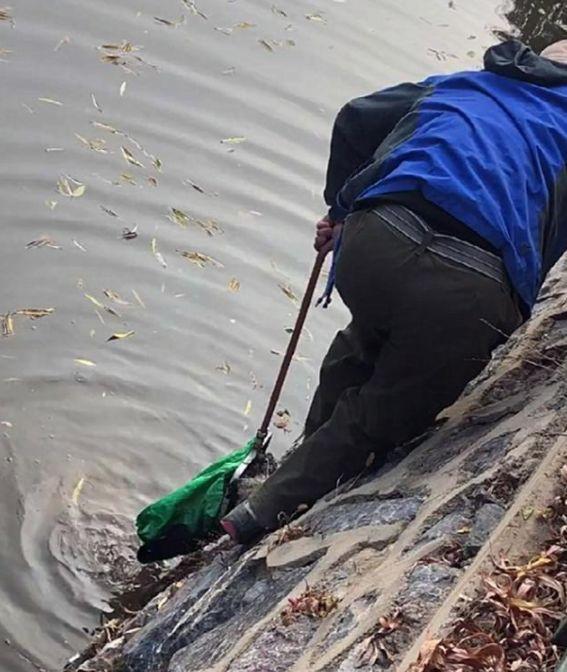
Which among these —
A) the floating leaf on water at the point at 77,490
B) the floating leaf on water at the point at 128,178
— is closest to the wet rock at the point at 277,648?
the floating leaf on water at the point at 77,490

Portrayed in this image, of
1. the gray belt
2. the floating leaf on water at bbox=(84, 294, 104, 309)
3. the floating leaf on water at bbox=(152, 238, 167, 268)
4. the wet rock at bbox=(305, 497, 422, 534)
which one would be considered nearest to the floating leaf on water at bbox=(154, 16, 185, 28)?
the floating leaf on water at bbox=(152, 238, 167, 268)

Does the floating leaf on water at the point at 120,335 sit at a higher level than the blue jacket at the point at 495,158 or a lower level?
lower

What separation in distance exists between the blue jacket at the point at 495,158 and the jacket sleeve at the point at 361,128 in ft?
0.16

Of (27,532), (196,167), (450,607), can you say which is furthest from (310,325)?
(450,607)

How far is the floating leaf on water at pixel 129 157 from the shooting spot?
25.5ft

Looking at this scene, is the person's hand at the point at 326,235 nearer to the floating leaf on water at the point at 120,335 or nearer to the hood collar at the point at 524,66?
the hood collar at the point at 524,66

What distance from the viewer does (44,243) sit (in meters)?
6.80

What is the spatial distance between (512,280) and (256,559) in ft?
4.51

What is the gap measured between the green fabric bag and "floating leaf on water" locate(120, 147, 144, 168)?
336 centimetres

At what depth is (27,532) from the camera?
513 centimetres

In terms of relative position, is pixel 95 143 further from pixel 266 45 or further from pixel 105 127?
pixel 266 45

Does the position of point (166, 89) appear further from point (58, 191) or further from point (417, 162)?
point (417, 162)

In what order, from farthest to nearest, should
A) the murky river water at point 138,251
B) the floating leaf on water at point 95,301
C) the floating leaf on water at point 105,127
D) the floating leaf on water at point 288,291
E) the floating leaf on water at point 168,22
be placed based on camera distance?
the floating leaf on water at point 168,22
the floating leaf on water at point 105,127
the floating leaf on water at point 288,291
the floating leaf on water at point 95,301
the murky river water at point 138,251

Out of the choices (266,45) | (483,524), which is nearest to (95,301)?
(483,524)
